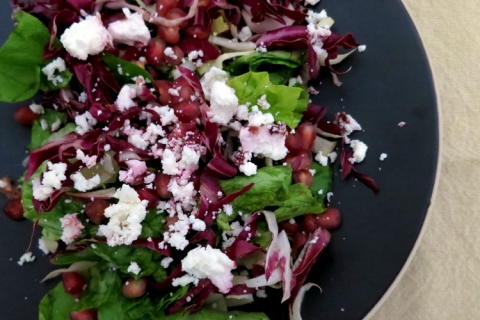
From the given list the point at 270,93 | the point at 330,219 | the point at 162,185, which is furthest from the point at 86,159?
the point at 330,219

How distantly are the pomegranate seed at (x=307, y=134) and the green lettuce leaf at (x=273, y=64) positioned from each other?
0.10 m

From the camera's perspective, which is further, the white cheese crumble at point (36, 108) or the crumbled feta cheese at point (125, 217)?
the white cheese crumble at point (36, 108)

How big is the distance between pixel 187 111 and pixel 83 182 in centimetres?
22

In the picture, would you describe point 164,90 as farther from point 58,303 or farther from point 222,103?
point 58,303

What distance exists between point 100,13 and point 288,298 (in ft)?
2.16

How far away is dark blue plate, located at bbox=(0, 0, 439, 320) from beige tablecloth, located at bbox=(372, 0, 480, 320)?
9.4 inches

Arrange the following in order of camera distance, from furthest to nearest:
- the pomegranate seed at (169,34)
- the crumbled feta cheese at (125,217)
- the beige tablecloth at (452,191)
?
the beige tablecloth at (452,191) → the pomegranate seed at (169,34) → the crumbled feta cheese at (125,217)

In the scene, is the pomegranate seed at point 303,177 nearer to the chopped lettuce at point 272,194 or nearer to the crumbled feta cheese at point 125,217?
the chopped lettuce at point 272,194

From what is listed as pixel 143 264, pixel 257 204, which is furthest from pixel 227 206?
pixel 143 264

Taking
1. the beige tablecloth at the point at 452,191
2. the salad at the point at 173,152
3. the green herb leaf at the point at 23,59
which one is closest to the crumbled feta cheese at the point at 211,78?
the salad at the point at 173,152

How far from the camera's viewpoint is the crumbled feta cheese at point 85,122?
2.96 ft

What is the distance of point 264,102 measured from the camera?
0.88 metres

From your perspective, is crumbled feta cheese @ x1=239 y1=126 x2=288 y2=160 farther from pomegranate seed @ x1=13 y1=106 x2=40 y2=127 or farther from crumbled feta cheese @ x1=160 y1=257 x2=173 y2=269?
pomegranate seed @ x1=13 y1=106 x2=40 y2=127

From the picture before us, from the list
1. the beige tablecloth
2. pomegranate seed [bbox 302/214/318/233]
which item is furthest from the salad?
the beige tablecloth
